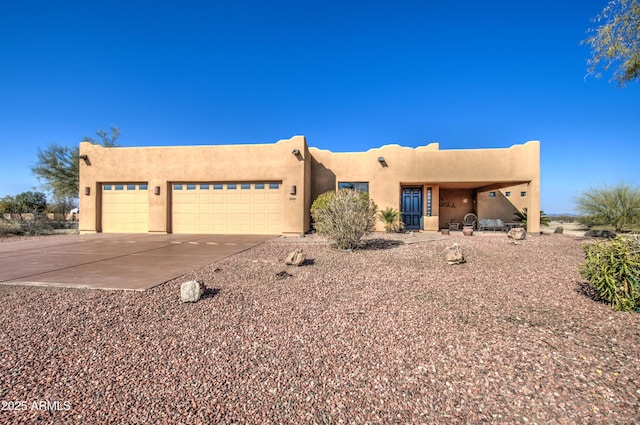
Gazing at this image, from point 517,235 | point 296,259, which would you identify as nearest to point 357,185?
point 517,235

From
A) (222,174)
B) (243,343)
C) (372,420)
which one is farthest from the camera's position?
(222,174)

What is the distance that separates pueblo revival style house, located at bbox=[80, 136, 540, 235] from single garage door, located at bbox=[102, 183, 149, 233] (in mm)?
48

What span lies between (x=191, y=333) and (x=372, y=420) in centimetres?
213

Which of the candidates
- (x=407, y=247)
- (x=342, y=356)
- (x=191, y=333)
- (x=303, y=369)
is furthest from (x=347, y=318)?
(x=407, y=247)

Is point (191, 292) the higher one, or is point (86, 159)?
point (86, 159)

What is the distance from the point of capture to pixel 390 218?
41.1 ft

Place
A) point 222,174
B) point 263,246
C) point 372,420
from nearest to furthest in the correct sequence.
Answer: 1. point 372,420
2. point 263,246
3. point 222,174

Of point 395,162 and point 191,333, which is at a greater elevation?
point 395,162

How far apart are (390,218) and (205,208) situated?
27.9 ft

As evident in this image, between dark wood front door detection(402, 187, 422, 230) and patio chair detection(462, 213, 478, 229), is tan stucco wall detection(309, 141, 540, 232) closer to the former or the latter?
dark wood front door detection(402, 187, 422, 230)

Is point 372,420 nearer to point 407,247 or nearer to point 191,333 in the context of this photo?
point 191,333

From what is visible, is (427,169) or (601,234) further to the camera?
(427,169)

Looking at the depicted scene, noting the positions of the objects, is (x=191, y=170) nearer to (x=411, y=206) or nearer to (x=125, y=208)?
(x=125, y=208)

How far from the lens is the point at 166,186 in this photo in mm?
12961
